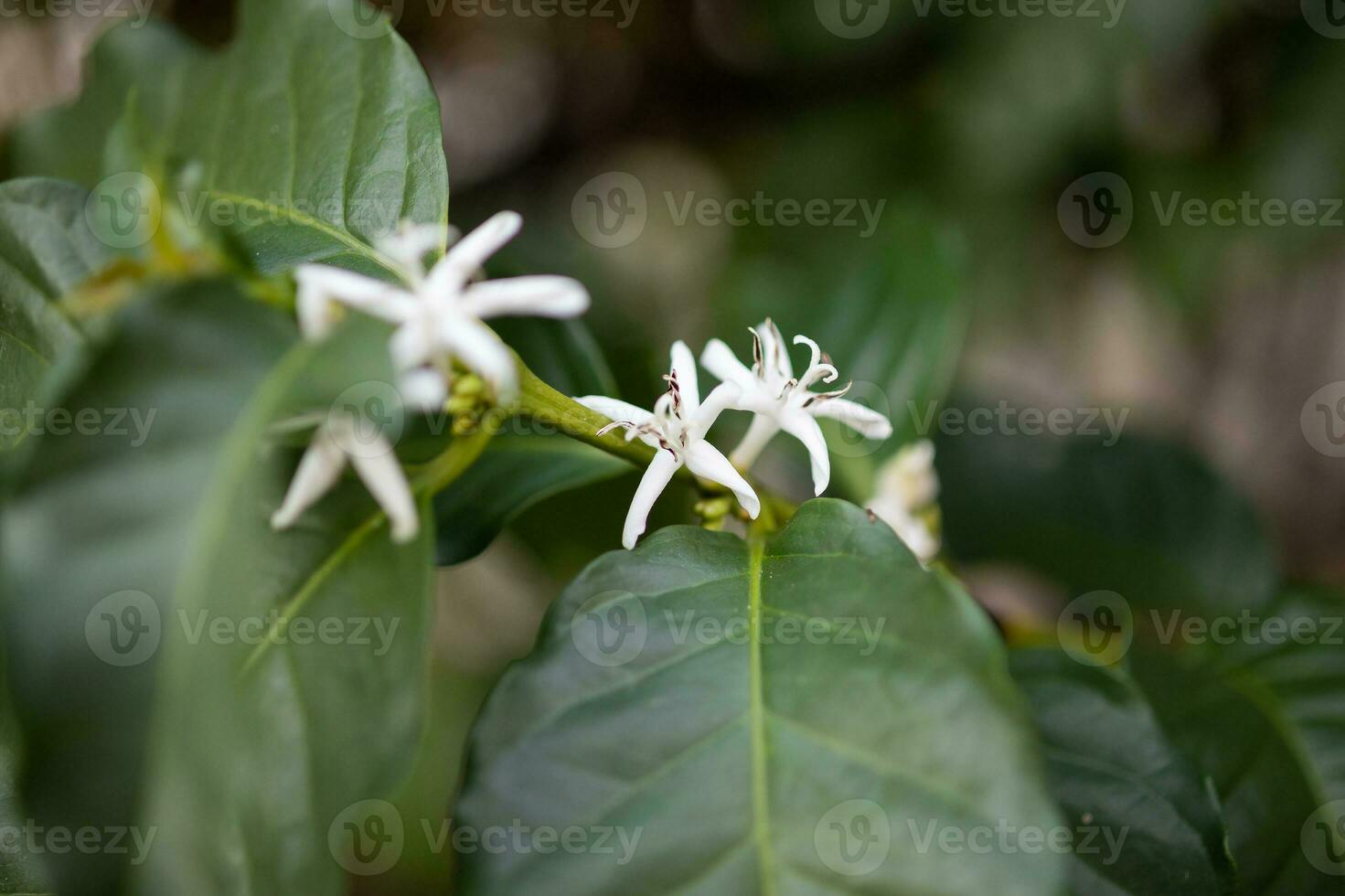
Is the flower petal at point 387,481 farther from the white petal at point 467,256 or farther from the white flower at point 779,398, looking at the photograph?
the white flower at point 779,398

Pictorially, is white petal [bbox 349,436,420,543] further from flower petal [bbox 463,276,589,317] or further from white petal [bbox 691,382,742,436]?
white petal [bbox 691,382,742,436]

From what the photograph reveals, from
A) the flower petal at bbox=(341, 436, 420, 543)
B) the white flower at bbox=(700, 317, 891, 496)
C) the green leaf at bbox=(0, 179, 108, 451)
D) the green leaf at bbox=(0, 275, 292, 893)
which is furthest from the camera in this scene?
the white flower at bbox=(700, 317, 891, 496)

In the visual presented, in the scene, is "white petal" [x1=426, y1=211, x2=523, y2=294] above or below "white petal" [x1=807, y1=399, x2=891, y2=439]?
above

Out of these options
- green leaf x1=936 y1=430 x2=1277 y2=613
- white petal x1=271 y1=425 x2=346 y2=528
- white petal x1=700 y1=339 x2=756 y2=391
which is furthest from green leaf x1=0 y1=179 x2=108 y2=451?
green leaf x1=936 y1=430 x2=1277 y2=613

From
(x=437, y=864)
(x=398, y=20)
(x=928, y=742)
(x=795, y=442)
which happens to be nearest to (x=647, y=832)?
(x=928, y=742)

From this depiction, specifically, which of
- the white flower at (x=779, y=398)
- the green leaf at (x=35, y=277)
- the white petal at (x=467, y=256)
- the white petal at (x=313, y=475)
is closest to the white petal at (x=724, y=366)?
the white flower at (x=779, y=398)

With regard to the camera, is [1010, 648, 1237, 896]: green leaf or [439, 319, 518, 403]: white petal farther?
[1010, 648, 1237, 896]: green leaf
